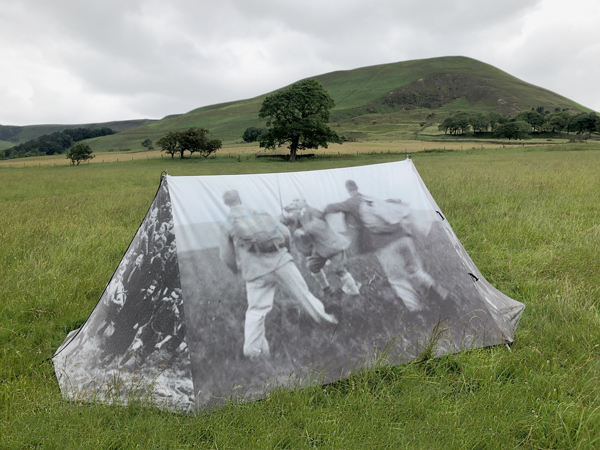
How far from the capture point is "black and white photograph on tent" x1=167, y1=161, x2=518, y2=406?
320cm

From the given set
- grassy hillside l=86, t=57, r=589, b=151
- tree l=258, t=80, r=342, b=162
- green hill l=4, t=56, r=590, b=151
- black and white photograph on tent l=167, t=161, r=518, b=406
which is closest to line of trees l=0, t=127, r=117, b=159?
green hill l=4, t=56, r=590, b=151

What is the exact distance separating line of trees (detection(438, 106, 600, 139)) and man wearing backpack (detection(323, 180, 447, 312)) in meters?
98.1

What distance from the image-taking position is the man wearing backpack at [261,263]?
11.1ft

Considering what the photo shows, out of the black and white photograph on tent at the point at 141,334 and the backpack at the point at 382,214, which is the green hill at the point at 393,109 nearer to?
the backpack at the point at 382,214

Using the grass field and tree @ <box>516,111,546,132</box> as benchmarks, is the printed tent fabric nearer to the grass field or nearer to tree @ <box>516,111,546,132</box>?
the grass field

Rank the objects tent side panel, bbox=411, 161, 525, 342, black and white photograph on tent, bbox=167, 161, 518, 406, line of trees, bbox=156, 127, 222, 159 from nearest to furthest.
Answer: black and white photograph on tent, bbox=167, 161, 518, 406
tent side panel, bbox=411, 161, 525, 342
line of trees, bbox=156, 127, 222, 159

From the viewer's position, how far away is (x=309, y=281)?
3.64 meters

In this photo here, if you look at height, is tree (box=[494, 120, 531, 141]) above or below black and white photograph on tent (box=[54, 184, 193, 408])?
above

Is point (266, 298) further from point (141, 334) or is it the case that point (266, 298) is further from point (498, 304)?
point (498, 304)

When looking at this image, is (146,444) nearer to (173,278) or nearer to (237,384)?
(237,384)

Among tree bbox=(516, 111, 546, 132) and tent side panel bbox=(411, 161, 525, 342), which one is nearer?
tent side panel bbox=(411, 161, 525, 342)

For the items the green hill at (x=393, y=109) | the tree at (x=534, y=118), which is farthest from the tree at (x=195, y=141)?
the tree at (x=534, y=118)

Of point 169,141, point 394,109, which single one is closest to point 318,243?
point 169,141

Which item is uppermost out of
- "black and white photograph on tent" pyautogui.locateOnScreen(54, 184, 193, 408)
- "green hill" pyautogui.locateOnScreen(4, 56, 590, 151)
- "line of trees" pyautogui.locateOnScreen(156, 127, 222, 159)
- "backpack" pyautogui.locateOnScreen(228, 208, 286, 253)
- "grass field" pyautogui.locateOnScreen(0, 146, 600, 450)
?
"green hill" pyautogui.locateOnScreen(4, 56, 590, 151)
